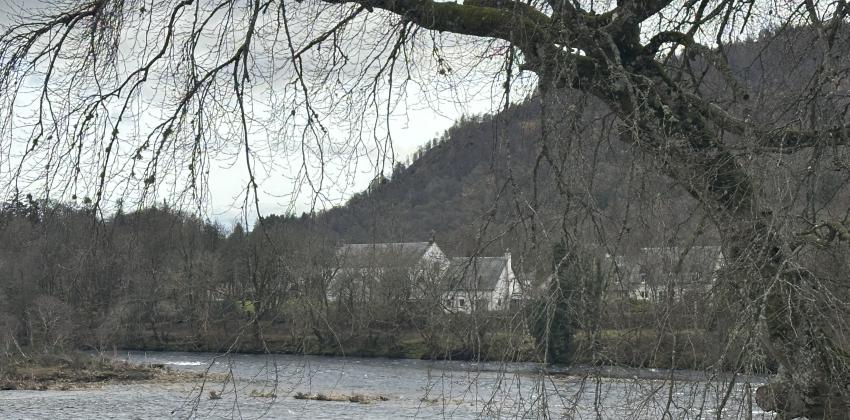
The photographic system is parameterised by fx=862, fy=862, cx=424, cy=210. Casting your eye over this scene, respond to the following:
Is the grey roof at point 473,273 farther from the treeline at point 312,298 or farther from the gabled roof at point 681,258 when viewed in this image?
the gabled roof at point 681,258

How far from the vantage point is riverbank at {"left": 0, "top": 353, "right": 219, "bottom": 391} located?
97.9ft

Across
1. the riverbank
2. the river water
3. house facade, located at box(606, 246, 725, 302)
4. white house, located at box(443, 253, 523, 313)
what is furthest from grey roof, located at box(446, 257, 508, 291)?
the riverbank

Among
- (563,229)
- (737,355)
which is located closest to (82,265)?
(563,229)

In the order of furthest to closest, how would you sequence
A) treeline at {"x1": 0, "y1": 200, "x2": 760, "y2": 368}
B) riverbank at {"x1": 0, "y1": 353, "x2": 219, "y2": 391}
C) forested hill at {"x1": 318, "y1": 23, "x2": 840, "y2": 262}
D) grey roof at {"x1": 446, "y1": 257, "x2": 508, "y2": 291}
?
riverbank at {"x1": 0, "y1": 353, "x2": 219, "y2": 391}, grey roof at {"x1": 446, "y1": 257, "x2": 508, "y2": 291}, forested hill at {"x1": 318, "y1": 23, "x2": 840, "y2": 262}, treeline at {"x1": 0, "y1": 200, "x2": 760, "y2": 368}

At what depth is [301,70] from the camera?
3.61m

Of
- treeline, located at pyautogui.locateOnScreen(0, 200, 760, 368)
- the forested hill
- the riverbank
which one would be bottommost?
the riverbank

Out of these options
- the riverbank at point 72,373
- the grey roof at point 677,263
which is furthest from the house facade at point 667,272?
the riverbank at point 72,373

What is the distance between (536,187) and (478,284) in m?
0.44

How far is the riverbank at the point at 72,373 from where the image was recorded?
29848 millimetres

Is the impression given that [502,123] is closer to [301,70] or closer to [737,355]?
[301,70]

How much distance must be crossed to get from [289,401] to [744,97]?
21.3 metres

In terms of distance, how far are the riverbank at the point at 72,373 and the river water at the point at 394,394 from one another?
1487 mm

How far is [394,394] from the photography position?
86.1 ft

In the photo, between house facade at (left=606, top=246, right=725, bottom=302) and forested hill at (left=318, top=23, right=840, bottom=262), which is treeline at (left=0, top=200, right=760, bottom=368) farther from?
forested hill at (left=318, top=23, right=840, bottom=262)
